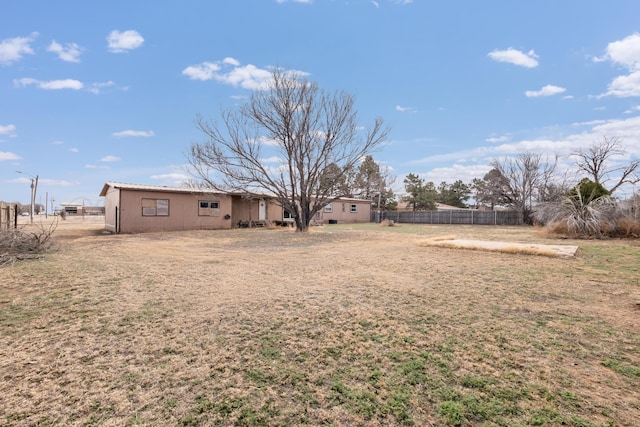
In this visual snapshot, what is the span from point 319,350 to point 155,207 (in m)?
16.0

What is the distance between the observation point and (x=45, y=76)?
11562mm

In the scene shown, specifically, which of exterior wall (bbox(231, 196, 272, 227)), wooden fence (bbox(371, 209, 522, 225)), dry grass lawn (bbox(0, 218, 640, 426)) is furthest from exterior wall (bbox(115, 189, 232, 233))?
wooden fence (bbox(371, 209, 522, 225))

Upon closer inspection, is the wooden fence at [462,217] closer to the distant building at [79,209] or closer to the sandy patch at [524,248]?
the sandy patch at [524,248]

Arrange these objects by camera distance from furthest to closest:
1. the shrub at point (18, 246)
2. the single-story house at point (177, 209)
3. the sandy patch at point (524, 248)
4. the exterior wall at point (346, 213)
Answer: the exterior wall at point (346, 213)
the single-story house at point (177, 209)
the sandy patch at point (524, 248)
the shrub at point (18, 246)

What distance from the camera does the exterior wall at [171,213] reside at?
1515 centimetres

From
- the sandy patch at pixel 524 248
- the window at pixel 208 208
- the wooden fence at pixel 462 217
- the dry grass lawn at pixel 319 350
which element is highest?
the window at pixel 208 208

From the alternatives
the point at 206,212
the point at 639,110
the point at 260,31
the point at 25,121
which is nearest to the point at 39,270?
the point at 260,31

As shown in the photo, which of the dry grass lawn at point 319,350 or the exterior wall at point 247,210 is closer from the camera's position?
the dry grass lawn at point 319,350

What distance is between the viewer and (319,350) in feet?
8.43

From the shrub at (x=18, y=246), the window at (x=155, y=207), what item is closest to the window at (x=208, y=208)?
the window at (x=155, y=207)

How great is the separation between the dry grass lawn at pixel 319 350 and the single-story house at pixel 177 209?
10.9 metres

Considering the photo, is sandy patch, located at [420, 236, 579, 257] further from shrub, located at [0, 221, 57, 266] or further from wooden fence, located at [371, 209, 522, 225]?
wooden fence, located at [371, 209, 522, 225]

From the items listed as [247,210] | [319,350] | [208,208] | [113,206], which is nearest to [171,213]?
[208,208]

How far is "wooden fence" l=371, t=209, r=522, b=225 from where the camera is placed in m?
24.8
